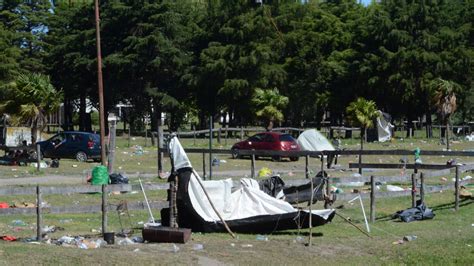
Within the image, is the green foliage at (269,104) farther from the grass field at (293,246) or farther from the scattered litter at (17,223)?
the scattered litter at (17,223)

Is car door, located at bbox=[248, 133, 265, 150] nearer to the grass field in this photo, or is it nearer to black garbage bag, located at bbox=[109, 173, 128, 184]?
black garbage bag, located at bbox=[109, 173, 128, 184]

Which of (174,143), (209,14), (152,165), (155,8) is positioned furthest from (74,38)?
(174,143)

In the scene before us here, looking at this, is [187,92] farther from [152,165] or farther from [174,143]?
[174,143]

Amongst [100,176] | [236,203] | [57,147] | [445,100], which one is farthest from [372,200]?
[445,100]

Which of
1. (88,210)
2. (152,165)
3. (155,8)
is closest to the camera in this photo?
(88,210)

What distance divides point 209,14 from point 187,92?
7.25 m

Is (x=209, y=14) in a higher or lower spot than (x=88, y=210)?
higher

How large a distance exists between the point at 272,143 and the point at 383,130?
21331 millimetres

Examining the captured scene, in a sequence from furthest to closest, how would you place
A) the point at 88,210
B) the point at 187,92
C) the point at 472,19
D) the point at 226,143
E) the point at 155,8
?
1. the point at 472,19
2. the point at 187,92
3. the point at 155,8
4. the point at 226,143
5. the point at 88,210

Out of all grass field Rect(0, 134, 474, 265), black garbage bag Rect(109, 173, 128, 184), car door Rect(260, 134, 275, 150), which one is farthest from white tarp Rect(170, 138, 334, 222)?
car door Rect(260, 134, 275, 150)

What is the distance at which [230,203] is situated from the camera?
1407 cm

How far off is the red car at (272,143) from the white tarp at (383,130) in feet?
63.2

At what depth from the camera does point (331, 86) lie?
71.0 metres

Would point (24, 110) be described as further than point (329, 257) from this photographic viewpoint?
Yes
